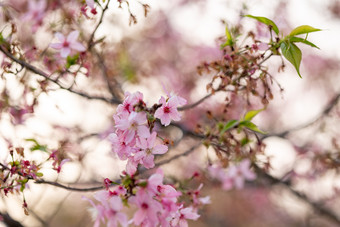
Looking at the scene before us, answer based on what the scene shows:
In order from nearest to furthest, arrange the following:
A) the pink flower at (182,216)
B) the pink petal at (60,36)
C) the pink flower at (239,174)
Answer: the pink flower at (182,216), the pink petal at (60,36), the pink flower at (239,174)

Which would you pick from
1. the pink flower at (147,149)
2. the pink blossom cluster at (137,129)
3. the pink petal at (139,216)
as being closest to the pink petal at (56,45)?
the pink blossom cluster at (137,129)

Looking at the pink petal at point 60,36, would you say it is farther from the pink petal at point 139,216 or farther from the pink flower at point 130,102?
the pink petal at point 139,216

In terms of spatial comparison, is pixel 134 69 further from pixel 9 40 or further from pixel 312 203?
pixel 312 203

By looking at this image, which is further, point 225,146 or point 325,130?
point 325,130

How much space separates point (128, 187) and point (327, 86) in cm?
456

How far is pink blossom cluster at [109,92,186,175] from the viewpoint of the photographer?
1.08 metres

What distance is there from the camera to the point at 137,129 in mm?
1112

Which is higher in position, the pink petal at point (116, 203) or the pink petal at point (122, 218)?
the pink petal at point (116, 203)

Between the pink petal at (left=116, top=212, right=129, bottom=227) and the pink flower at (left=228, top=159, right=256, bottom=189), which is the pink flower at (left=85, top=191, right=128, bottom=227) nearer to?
the pink petal at (left=116, top=212, right=129, bottom=227)

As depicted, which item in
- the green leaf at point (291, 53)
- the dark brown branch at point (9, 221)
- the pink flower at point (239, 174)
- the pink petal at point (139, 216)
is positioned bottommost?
the pink petal at point (139, 216)

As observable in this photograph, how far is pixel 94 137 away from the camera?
2820 millimetres

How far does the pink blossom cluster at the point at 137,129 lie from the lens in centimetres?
108

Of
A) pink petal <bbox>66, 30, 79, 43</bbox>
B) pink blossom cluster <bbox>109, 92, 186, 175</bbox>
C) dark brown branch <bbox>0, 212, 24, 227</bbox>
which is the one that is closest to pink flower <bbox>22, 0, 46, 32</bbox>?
pink petal <bbox>66, 30, 79, 43</bbox>

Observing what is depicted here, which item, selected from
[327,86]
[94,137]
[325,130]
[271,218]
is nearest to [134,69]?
[94,137]
